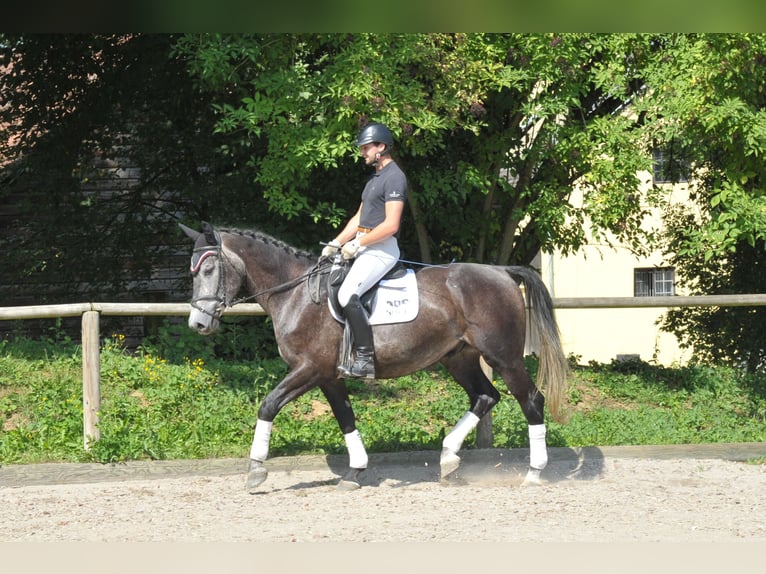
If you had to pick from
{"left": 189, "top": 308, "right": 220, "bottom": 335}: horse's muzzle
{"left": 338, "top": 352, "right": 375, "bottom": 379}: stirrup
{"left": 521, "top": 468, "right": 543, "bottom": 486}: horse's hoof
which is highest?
{"left": 189, "top": 308, "right": 220, "bottom": 335}: horse's muzzle

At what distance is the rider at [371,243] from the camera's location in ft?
22.5

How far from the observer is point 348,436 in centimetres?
725

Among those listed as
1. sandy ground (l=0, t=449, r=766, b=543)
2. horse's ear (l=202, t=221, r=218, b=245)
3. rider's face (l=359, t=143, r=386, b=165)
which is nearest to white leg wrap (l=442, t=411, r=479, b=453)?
sandy ground (l=0, t=449, r=766, b=543)

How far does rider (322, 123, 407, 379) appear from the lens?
6.84 meters

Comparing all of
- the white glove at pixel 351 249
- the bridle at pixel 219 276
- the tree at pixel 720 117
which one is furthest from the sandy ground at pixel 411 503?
the tree at pixel 720 117

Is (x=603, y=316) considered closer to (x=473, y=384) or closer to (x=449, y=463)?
(x=473, y=384)

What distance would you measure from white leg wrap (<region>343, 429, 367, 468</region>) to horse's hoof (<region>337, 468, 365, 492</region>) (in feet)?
0.18

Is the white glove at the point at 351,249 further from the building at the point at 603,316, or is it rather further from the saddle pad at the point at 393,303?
the building at the point at 603,316

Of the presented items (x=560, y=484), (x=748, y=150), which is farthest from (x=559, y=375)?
(x=748, y=150)

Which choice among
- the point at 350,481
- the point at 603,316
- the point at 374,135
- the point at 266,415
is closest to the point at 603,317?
the point at 603,316

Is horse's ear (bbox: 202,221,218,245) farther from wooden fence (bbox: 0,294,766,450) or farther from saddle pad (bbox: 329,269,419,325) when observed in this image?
wooden fence (bbox: 0,294,766,450)

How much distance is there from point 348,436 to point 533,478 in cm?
146

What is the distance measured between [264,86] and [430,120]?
180 centimetres

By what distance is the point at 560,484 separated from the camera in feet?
23.7
